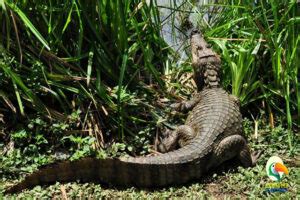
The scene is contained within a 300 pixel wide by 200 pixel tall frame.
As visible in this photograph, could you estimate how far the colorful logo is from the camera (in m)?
4.54

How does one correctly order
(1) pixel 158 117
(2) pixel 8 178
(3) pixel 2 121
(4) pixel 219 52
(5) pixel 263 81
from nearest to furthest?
(2) pixel 8 178
(3) pixel 2 121
(1) pixel 158 117
(5) pixel 263 81
(4) pixel 219 52

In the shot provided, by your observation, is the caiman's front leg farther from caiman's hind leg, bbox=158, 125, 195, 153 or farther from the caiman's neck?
caiman's hind leg, bbox=158, 125, 195, 153

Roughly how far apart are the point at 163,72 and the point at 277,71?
127cm

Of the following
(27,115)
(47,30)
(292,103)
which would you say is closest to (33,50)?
(47,30)

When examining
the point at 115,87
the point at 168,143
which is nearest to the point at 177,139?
the point at 168,143

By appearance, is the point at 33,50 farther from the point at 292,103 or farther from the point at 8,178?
the point at 292,103

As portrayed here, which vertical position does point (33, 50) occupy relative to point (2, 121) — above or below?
above

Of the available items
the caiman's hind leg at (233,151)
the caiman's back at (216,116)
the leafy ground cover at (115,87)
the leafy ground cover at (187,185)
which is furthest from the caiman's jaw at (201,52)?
the leafy ground cover at (187,185)

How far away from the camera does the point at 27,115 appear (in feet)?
15.7

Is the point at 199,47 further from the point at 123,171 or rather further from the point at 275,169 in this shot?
the point at 123,171

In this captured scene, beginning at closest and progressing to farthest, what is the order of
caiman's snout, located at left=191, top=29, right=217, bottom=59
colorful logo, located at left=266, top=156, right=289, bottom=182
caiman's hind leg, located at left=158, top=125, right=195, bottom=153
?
colorful logo, located at left=266, top=156, right=289, bottom=182 < caiman's hind leg, located at left=158, top=125, right=195, bottom=153 < caiman's snout, located at left=191, top=29, right=217, bottom=59

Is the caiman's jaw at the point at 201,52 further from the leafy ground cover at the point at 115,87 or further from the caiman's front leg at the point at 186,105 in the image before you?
the caiman's front leg at the point at 186,105

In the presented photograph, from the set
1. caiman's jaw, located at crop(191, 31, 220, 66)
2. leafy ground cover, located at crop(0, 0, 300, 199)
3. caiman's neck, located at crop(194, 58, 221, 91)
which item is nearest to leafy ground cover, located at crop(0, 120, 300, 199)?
leafy ground cover, located at crop(0, 0, 300, 199)

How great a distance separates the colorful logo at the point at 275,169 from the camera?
4543 millimetres
